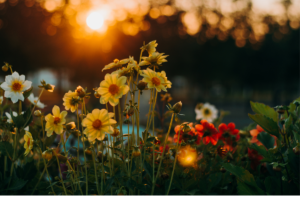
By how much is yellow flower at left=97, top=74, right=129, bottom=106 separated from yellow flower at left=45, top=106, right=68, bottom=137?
18 cm

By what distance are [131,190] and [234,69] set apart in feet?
42.4

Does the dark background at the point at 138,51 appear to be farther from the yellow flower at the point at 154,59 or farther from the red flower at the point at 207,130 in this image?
the yellow flower at the point at 154,59

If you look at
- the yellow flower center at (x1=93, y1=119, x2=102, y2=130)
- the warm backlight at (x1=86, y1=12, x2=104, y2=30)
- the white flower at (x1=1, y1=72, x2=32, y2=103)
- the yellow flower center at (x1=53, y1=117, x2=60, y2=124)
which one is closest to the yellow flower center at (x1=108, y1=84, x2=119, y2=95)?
the yellow flower center at (x1=93, y1=119, x2=102, y2=130)

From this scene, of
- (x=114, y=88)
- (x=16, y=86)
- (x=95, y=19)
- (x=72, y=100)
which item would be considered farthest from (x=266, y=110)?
(x=95, y=19)

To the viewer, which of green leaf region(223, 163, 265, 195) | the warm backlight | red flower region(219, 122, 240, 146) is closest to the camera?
green leaf region(223, 163, 265, 195)

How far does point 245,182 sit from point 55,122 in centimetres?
74

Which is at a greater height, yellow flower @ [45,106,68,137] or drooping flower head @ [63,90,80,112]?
drooping flower head @ [63,90,80,112]

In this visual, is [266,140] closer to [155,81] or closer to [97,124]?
[155,81]

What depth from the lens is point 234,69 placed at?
1309 cm

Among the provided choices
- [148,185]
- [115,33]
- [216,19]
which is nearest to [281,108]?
[148,185]

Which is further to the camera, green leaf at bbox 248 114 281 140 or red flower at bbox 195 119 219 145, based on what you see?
red flower at bbox 195 119 219 145

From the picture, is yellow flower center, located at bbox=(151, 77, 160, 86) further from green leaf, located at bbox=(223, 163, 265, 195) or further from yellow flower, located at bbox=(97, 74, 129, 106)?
green leaf, located at bbox=(223, 163, 265, 195)

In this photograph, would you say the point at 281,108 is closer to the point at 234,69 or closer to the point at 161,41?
the point at 161,41

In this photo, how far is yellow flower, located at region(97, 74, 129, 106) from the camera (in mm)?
881
